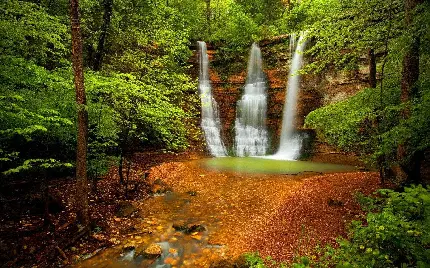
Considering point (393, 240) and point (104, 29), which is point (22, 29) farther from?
point (393, 240)

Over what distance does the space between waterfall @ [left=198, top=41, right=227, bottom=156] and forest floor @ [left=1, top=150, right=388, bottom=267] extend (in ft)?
30.3

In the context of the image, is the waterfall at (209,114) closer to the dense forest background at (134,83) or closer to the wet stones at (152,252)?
the dense forest background at (134,83)

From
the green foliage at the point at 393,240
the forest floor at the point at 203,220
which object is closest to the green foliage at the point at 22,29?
the forest floor at the point at 203,220

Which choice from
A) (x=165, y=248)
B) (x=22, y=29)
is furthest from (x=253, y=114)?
(x=22, y=29)

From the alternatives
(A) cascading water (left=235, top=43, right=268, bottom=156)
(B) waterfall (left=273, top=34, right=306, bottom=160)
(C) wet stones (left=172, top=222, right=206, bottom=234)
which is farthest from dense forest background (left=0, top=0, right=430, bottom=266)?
(A) cascading water (left=235, top=43, right=268, bottom=156)

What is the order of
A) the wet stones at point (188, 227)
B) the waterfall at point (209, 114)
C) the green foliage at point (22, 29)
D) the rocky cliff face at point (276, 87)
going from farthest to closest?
the waterfall at point (209, 114) → the rocky cliff face at point (276, 87) → the wet stones at point (188, 227) → the green foliage at point (22, 29)

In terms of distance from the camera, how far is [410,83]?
749 centimetres

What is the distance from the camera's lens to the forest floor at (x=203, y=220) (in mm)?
6805

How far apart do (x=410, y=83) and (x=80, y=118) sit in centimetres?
885

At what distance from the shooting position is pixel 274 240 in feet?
24.3

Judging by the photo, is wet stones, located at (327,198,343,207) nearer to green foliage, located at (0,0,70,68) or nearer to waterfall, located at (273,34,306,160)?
green foliage, located at (0,0,70,68)

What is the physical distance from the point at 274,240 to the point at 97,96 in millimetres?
7097

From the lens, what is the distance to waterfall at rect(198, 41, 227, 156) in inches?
910

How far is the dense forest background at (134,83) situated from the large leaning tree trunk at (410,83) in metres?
0.03
